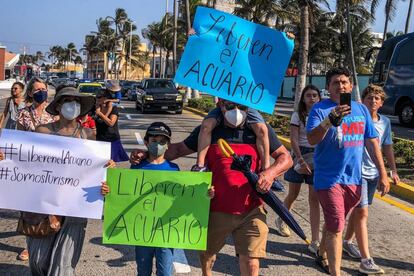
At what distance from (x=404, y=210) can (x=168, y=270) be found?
469 cm

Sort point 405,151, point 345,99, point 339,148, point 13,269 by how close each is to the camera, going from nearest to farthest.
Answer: point 345,99 < point 339,148 < point 13,269 < point 405,151

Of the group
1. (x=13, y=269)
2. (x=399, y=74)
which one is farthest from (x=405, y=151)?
(x=399, y=74)

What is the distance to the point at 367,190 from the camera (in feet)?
15.5

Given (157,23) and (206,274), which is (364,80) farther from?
(206,274)

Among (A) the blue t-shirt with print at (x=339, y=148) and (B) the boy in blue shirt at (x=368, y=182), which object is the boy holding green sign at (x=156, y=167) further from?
(B) the boy in blue shirt at (x=368, y=182)

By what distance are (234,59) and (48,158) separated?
4.70ft

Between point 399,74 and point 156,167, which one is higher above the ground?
point 399,74

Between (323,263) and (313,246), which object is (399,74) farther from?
(323,263)

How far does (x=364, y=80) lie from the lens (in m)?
40.1

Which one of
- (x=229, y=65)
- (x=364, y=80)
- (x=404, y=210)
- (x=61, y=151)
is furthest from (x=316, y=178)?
(x=364, y=80)

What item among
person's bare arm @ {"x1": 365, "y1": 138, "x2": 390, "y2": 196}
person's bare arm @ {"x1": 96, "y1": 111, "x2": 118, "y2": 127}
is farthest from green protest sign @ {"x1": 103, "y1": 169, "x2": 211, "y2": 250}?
person's bare arm @ {"x1": 96, "y1": 111, "x2": 118, "y2": 127}

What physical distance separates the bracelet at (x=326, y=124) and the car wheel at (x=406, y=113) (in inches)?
733

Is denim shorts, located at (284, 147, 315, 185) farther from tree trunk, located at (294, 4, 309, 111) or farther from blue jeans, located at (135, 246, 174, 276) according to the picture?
tree trunk, located at (294, 4, 309, 111)

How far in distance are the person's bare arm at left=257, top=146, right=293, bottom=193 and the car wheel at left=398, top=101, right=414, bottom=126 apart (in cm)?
1901
